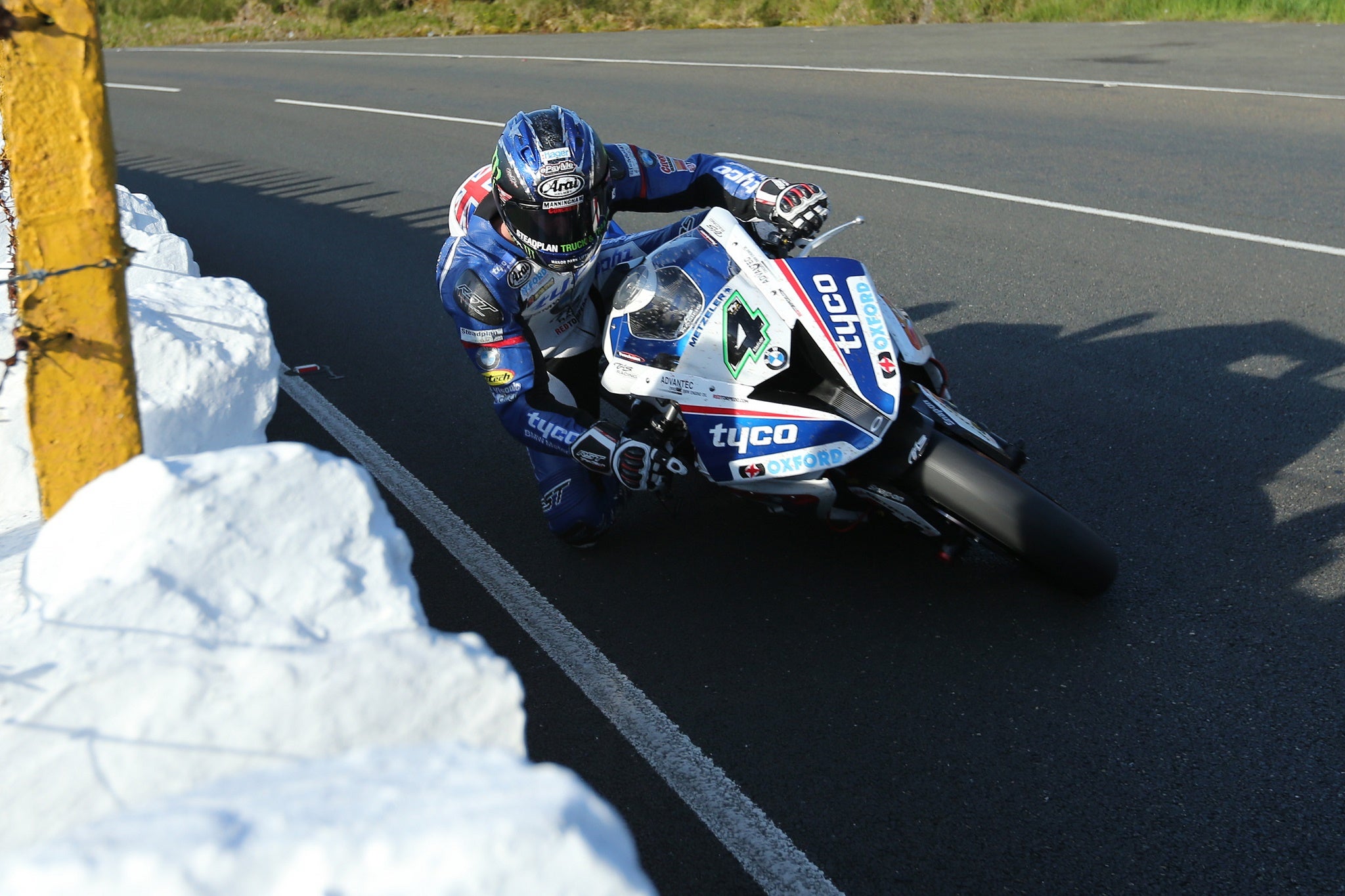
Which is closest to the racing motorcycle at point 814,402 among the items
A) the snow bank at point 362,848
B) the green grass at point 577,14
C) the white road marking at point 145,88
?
the snow bank at point 362,848

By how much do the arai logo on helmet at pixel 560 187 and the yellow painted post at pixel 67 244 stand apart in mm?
2003

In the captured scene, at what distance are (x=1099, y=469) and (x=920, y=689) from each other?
1.75 meters

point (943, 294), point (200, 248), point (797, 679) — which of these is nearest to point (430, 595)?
point (797, 679)

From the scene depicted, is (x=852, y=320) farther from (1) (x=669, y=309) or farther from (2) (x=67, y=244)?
(2) (x=67, y=244)

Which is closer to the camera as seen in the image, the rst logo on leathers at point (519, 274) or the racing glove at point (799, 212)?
the racing glove at point (799, 212)

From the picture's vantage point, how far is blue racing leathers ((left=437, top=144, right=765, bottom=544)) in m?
4.86

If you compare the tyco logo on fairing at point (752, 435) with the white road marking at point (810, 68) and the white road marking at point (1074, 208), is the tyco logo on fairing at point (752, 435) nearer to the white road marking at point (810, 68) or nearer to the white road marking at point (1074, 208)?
the white road marking at point (1074, 208)

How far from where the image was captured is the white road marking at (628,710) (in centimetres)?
312

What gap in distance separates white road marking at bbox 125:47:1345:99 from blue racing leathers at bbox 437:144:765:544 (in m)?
9.37

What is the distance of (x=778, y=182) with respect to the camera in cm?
530

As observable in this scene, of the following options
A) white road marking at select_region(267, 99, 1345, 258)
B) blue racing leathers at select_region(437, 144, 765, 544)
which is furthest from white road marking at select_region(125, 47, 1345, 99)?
blue racing leathers at select_region(437, 144, 765, 544)

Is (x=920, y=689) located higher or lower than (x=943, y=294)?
lower

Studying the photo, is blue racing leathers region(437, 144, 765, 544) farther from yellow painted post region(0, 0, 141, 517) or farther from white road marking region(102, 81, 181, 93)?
white road marking region(102, 81, 181, 93)

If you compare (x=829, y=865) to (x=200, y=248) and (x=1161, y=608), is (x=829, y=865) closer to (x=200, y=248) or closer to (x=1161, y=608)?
(x=1161, y=608)
